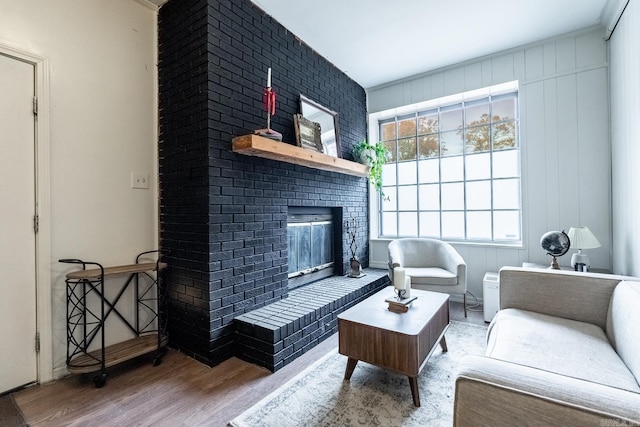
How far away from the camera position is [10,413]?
1642mm

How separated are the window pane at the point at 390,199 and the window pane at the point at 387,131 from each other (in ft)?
2.44

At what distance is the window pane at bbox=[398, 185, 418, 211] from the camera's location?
4.12m

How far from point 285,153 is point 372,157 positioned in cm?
176

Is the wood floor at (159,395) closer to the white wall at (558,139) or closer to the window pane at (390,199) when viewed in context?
the window pane at (390,199)

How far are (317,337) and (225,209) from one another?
128 cm

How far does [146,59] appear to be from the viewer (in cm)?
249

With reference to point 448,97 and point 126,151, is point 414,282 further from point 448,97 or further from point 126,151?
point 126,151

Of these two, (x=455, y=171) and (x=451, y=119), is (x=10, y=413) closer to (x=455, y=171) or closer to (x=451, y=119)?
(x=455, y=171)

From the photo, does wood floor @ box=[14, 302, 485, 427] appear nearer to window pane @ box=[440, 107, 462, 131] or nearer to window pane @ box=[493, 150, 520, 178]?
window pane @ box=[493, 150, 520, 178]

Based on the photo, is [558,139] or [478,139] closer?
[558,139]

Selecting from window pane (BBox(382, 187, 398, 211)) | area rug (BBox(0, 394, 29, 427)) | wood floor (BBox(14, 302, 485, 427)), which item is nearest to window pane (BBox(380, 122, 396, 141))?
window pane (BBox(382, 187, 398, 211))

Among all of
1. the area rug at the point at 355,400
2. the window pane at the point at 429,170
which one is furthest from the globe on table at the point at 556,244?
the window pane at the point at 429,170

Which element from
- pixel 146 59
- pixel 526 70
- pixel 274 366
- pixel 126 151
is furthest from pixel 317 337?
pixel 526 70

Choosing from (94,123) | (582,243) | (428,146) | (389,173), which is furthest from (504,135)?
(94,123)
